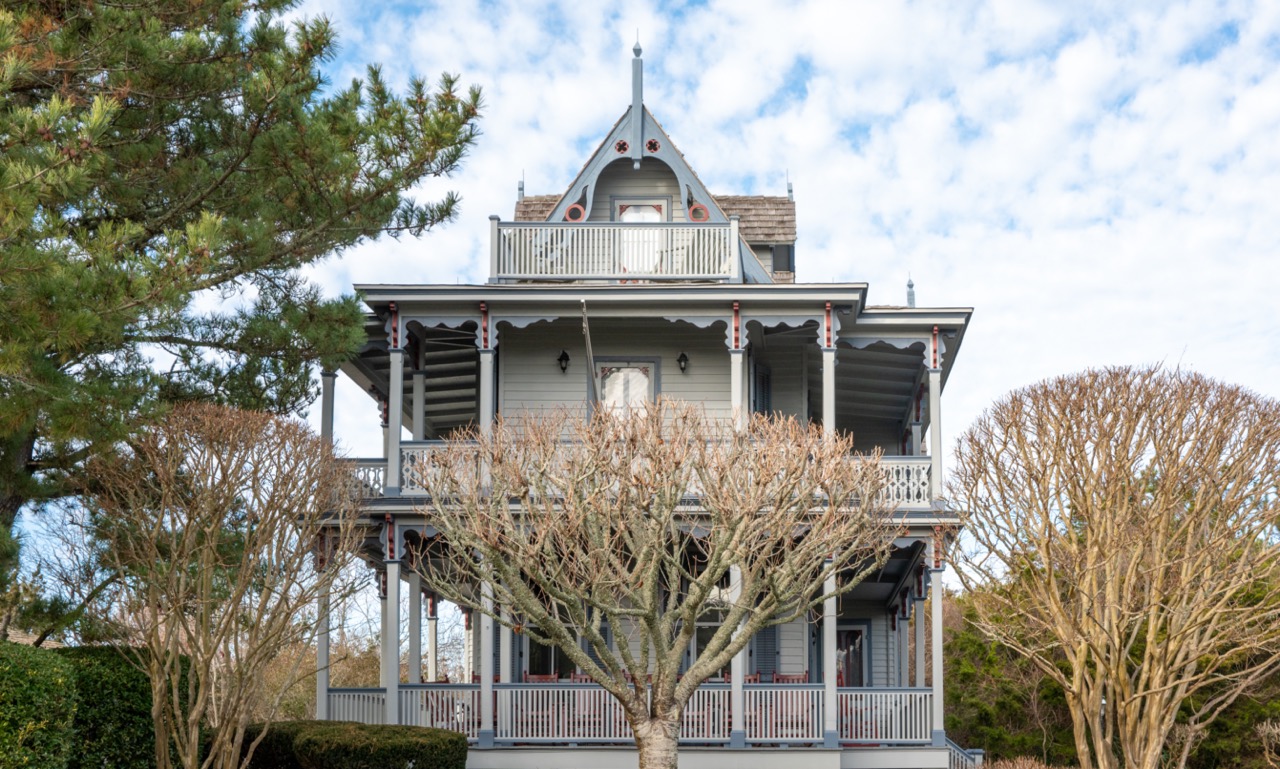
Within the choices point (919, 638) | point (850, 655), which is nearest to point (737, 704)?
point (919, 638)

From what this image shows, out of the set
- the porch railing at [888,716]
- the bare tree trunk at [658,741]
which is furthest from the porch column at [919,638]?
the bare tree trunk at [658,741]

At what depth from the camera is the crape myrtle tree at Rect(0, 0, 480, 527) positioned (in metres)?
14.2

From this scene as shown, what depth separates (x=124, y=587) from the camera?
1777 cm

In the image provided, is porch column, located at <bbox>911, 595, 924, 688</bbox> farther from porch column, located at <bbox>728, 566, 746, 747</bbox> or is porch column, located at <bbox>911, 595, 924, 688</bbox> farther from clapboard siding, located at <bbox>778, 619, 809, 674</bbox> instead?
porch column, located at <bbox>728, 566, 746, 747</bbox>

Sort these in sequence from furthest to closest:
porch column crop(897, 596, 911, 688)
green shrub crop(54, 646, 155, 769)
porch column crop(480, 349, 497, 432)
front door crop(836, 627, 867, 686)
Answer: front door crop(836, 627, 867, 686), porch column crop(897, 596, 911, 688), porch column crop(480, 349, 497, 432), green shrub crop(54, 646, 155, 769)

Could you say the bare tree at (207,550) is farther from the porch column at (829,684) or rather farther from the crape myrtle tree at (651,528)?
the porch column at (829,684)

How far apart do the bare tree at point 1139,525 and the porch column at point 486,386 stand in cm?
766

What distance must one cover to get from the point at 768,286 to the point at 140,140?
30.9 feet

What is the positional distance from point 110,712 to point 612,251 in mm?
10575

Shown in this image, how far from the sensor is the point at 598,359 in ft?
Result: 80.3

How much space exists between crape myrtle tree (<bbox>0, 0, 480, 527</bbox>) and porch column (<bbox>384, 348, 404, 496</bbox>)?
273 centimetres

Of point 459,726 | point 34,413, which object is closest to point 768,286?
point 459,726

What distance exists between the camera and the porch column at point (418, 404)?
2367cm

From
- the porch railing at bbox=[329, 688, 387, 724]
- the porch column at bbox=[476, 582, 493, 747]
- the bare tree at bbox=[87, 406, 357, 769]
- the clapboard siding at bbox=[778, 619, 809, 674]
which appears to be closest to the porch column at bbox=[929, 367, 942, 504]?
the clapboard siding at bbox=[778, 619, 809, 674]
